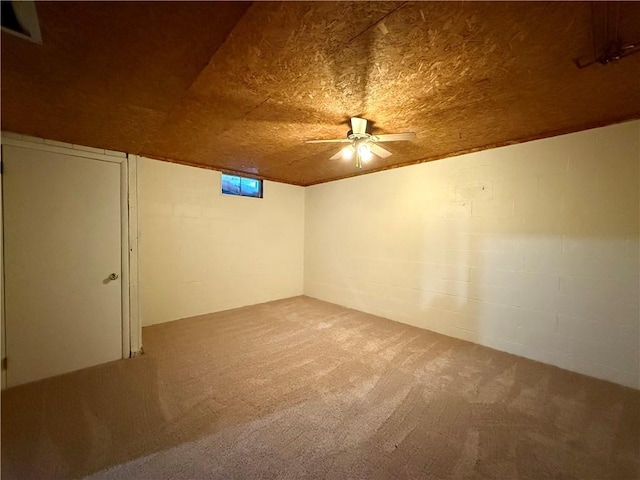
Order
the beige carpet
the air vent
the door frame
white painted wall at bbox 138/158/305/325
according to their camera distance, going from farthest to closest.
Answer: white painted wall at bbox 138/158/305/325
the door frame
the beige carpet
the air vent

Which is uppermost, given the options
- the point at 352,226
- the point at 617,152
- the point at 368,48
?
the point at 368,48

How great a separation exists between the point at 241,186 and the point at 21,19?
3.24 m

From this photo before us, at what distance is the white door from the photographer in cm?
204

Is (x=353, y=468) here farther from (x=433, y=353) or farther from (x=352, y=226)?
(x=352, y=226)

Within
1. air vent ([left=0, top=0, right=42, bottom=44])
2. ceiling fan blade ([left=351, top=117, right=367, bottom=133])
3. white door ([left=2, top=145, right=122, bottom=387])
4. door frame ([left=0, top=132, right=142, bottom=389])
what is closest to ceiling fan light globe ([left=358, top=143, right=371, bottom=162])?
ceiling fan blade ([left=351, top=117, right=367, bottom=133])

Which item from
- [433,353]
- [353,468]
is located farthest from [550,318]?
[353,468]

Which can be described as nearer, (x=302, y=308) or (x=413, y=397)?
(x=413, y=397)

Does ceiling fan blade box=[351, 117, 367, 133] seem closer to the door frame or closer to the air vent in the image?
the air vent

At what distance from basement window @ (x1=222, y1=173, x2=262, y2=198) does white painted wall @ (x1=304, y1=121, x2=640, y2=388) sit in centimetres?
198

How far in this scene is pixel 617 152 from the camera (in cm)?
213

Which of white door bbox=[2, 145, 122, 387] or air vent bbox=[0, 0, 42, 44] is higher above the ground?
air vent bbox=[0, 0, 42, 44]

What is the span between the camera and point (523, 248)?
260cm

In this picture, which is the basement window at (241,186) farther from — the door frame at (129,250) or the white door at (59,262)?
the white door at (59,262)

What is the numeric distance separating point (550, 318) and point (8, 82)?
465 centimetres
